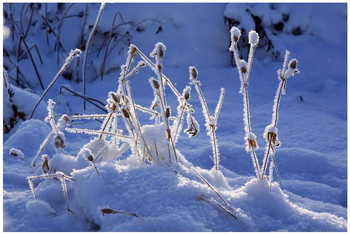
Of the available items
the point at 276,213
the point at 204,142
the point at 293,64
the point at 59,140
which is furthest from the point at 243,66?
the point at 204,142

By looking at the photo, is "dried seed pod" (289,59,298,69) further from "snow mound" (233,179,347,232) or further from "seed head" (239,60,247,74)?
"snow mound" (233,179,347,232)

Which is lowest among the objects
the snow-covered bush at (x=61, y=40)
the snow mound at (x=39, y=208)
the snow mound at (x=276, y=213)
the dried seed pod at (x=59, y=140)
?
the snow mound at (x=39, y=208)

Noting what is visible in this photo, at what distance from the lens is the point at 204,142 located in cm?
232

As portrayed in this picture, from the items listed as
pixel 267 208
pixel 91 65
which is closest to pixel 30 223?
pixel 267 208

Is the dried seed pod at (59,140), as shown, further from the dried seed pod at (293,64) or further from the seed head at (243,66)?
the dried seed pod at (293,64)

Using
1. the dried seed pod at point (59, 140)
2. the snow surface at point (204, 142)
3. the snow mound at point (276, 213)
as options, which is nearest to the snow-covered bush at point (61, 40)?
the snow surface at point (204, 142)

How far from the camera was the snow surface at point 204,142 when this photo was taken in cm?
131

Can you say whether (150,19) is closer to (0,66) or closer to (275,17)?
(275,17)

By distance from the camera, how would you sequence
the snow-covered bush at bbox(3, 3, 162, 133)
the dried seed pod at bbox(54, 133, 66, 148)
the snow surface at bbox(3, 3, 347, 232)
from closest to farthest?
the snow surface at bbox(3, 3, 347, 232), the dried seed pod at bbox(54, 133, 66, 148), the snow-covered bush at bbox(3, 3, 162, 133)

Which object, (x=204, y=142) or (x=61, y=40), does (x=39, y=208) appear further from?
(x=61, y=40)

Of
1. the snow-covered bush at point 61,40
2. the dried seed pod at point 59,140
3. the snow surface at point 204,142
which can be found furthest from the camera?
the snow-covered bush at point 61,40

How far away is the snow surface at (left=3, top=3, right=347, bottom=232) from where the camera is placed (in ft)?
4.29

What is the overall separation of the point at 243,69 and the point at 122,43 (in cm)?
230

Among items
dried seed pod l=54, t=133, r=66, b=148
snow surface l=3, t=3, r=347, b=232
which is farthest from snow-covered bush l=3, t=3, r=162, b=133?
dried seed pod l=54, t=133, r=66, b=148
